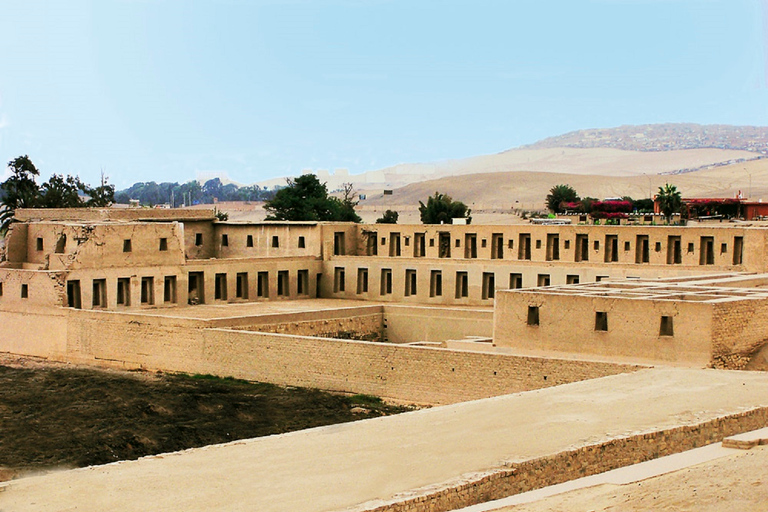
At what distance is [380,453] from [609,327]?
31.9 feet

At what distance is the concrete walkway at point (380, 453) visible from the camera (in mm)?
15062

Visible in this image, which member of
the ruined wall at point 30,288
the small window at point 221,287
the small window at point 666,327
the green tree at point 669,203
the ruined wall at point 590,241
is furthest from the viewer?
the green tree at point 669,203

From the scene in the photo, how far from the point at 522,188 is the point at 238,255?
114069 millimetres

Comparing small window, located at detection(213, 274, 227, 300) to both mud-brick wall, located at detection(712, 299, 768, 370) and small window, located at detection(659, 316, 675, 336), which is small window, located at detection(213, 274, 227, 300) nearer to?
small window, located at detection(659, 316, 675, 336)

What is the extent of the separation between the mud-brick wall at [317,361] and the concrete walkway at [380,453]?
10.7 ft

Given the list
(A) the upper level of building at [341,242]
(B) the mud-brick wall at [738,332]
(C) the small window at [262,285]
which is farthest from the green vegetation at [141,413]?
(C) the small window at [262,285]

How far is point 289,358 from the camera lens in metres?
29.7

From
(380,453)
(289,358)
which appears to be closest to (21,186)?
(289,358)

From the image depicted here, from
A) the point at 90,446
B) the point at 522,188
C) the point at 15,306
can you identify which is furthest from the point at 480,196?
the point at 90,446

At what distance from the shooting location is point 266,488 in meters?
15.5

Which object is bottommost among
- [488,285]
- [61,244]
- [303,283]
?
[303,283]

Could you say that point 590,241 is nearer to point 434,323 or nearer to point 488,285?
point 488,285

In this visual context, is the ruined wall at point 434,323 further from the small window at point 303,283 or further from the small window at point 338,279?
the small window at point 303,283

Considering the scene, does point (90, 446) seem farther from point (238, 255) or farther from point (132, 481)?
point (238, 255)
